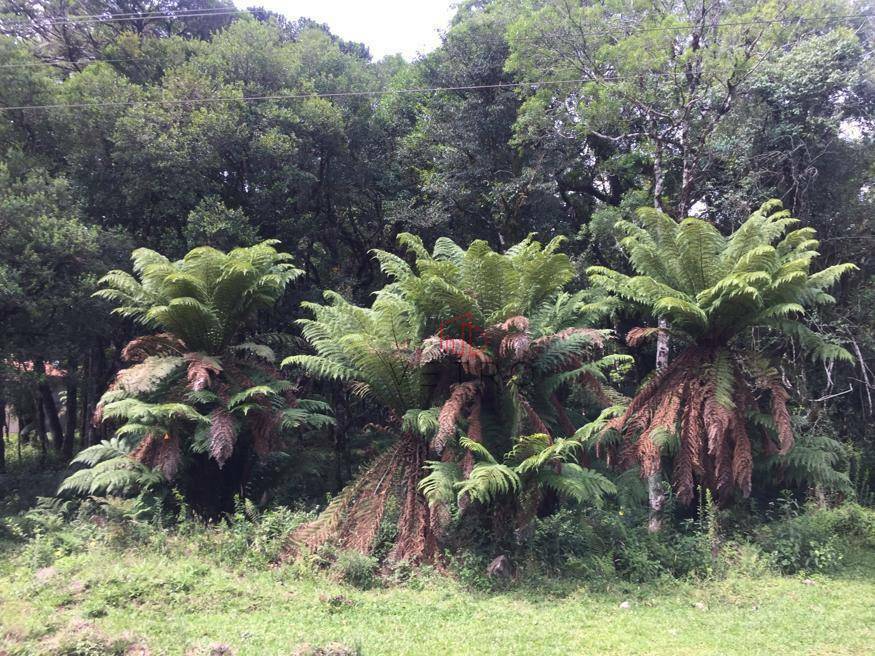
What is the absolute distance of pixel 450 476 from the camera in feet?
21.1

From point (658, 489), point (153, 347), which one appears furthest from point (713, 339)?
point (153, 347)

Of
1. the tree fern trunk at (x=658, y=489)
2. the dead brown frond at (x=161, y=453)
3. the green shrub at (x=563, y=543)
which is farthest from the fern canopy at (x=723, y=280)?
the dead brown frond at (x=161, y=453)

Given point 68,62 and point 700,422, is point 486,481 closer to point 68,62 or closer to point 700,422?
point 700,422

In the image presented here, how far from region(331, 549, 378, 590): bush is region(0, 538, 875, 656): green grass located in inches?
5.8

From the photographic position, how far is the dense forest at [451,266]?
7.14 meters

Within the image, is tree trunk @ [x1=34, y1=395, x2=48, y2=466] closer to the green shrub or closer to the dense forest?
the dense forest

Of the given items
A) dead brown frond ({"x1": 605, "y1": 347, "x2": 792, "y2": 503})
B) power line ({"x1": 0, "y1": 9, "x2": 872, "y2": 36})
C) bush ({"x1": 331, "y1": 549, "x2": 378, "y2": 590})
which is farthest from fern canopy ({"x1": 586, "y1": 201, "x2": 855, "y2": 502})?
power line ({"x1": 0, "y1": 9, "x2": 872, "y2": 36})

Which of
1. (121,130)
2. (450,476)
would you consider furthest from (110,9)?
(450,476)

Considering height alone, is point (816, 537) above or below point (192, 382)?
below

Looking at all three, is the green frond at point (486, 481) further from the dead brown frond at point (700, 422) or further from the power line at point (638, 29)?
the power line at point (638, 29)

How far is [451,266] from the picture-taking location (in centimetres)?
721

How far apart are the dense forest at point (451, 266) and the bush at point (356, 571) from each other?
27 cm

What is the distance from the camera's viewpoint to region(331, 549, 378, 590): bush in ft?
20.6

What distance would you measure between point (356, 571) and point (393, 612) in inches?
36.7
